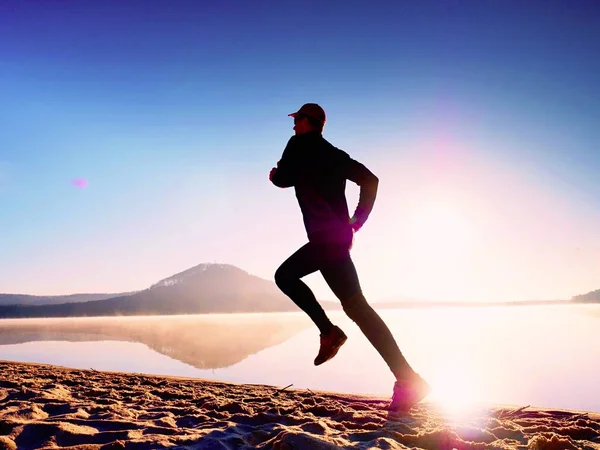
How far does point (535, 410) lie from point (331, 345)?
234cm

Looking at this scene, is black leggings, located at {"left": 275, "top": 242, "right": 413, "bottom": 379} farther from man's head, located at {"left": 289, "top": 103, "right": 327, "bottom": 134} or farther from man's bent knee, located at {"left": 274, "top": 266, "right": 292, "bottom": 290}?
man's head, located at {"left": 289, "top": 103, "right": 327, "bottom": 134}

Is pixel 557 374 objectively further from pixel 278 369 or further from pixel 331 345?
pixel 331 345

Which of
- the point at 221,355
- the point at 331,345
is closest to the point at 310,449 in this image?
the point at 331,345

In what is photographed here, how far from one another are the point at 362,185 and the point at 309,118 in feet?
2.39

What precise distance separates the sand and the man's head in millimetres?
2315

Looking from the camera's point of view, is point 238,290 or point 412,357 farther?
point 238,290

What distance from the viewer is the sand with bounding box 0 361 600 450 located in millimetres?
2387

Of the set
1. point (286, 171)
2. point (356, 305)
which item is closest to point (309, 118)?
point (286, 171)

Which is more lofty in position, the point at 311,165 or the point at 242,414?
the point at 311,165

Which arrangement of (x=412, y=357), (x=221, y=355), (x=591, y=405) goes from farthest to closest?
(x=221, y=355)
(x=412, y=357)
(x=591, y=405)

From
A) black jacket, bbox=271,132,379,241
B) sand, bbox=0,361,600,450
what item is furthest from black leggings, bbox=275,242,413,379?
sand, bbox=0,361,600,450

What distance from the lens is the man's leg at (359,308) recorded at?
3.20 meters

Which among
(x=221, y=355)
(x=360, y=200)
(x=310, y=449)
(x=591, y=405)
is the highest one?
(x=360, y=200)

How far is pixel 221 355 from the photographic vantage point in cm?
1284
